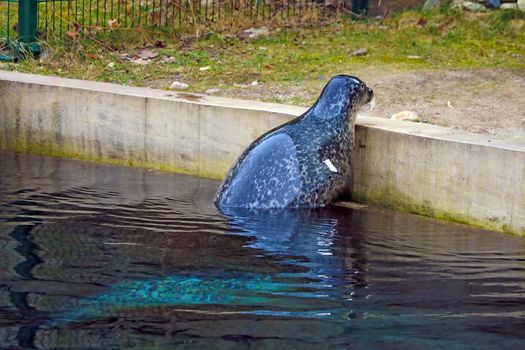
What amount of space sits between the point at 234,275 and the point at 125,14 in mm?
8222

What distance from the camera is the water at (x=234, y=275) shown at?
6.11 metres

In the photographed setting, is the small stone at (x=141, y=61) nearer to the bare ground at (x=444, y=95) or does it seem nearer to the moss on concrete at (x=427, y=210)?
the bare ground at (x=444, y=95)

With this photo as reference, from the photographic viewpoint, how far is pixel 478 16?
49.9 feet

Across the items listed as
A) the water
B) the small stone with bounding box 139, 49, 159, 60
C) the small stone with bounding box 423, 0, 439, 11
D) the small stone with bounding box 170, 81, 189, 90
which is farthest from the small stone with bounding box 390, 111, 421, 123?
the small stone with bounding box 423, 0, 439, 11

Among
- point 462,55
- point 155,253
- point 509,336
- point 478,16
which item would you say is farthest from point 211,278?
point 478,16

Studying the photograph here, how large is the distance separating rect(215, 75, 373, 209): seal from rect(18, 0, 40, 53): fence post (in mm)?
4633

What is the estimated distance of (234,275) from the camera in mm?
7273

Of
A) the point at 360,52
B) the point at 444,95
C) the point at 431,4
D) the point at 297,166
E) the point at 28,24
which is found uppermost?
the point at 431,4

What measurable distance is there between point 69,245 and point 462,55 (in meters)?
6.85

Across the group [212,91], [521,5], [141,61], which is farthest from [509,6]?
[212,91]

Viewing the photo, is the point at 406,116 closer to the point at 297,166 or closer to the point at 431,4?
the point at 297,166

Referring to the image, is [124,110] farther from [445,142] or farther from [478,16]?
[478,16]

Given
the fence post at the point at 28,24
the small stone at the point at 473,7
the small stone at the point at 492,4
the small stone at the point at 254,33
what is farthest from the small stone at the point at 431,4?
the fence post at the point at 28,24

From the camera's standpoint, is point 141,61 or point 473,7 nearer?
point 141,61
